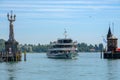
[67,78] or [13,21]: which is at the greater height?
[13,21]

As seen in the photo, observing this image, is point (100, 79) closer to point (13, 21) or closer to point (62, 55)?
point (13, 21)

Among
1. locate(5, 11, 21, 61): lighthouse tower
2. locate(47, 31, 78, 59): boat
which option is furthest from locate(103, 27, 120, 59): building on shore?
locate(5, 11, 21, 61): lighthouse tower

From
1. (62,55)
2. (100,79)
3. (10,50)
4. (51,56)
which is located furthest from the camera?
(51,56)

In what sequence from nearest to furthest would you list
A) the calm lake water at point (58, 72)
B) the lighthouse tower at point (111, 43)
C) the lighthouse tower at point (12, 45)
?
the calm lake water at point (58, 72) → the lighthouse tower at point (12, 45) → the lighthouse tower at point (111, 43)

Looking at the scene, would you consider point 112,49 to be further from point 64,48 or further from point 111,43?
point 64,48

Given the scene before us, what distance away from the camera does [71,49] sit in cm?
15388

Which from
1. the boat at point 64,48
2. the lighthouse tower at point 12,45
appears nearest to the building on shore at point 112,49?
the boat at point 64,48

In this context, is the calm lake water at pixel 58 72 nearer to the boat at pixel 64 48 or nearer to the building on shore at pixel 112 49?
the boat at pixel 64 48

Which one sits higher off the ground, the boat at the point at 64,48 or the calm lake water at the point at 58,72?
the boat at the point at 64,48

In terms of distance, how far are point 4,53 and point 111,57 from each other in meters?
50.2

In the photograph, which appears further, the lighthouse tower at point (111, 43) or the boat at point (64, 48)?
the lighthouse tower at point (111, 43)

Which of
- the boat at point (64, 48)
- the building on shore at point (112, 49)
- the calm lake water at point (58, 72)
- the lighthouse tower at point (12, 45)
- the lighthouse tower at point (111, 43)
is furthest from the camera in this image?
the lighthouse tower at point (111, 43)

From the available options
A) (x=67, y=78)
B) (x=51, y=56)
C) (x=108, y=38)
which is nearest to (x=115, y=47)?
(x=108, y=38)

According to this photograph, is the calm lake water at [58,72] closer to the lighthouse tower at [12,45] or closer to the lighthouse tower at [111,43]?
the lighthouse tower at [12,45]
